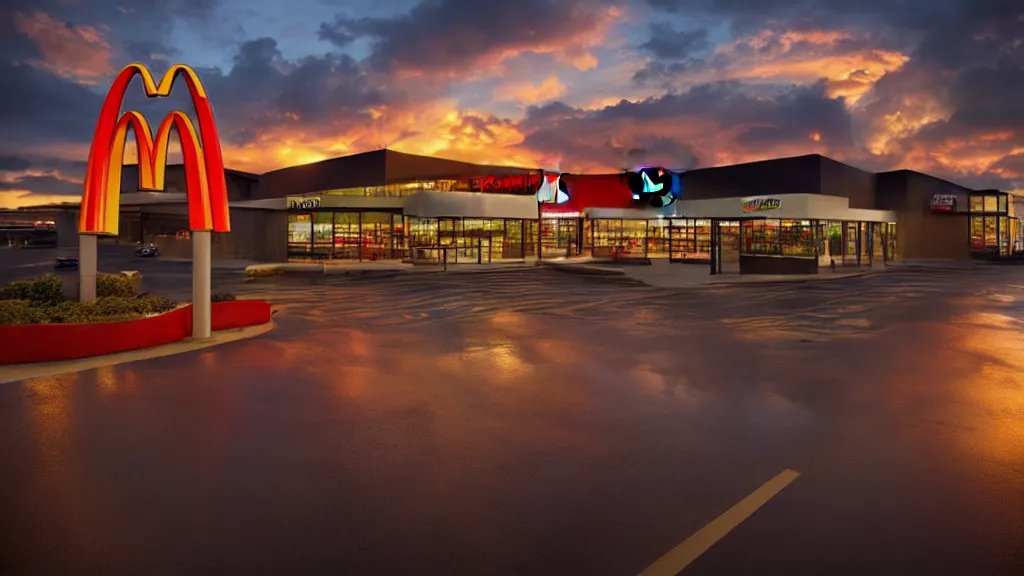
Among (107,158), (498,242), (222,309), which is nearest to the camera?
(107,158)

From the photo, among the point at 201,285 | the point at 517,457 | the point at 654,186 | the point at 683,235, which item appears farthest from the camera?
the point at 683,235

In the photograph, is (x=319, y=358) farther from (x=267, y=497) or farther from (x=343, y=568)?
(x=343, y=568)

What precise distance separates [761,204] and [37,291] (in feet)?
148

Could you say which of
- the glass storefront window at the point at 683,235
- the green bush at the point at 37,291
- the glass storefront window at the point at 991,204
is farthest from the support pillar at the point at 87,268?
the glass storefront window at the point at 991,204

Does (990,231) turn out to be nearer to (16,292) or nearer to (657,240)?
(657,240)

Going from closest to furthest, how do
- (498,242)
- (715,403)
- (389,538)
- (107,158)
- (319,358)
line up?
(389,538) → (715,403) → (319,358) → (107,158) → (498,242)

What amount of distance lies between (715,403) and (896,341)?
7.07 metres

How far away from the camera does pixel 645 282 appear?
29.5m

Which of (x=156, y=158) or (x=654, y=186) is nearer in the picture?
(x=654, y=186)

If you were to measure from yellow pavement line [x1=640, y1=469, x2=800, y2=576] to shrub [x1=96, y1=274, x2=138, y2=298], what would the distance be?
634 inches

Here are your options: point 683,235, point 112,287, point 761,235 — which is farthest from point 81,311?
point 683,235

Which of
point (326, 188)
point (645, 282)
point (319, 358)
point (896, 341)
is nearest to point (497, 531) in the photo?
point (319, 358)

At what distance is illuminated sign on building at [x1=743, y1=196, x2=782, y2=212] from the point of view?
4784 centimetres

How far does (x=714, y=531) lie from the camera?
4637mm
